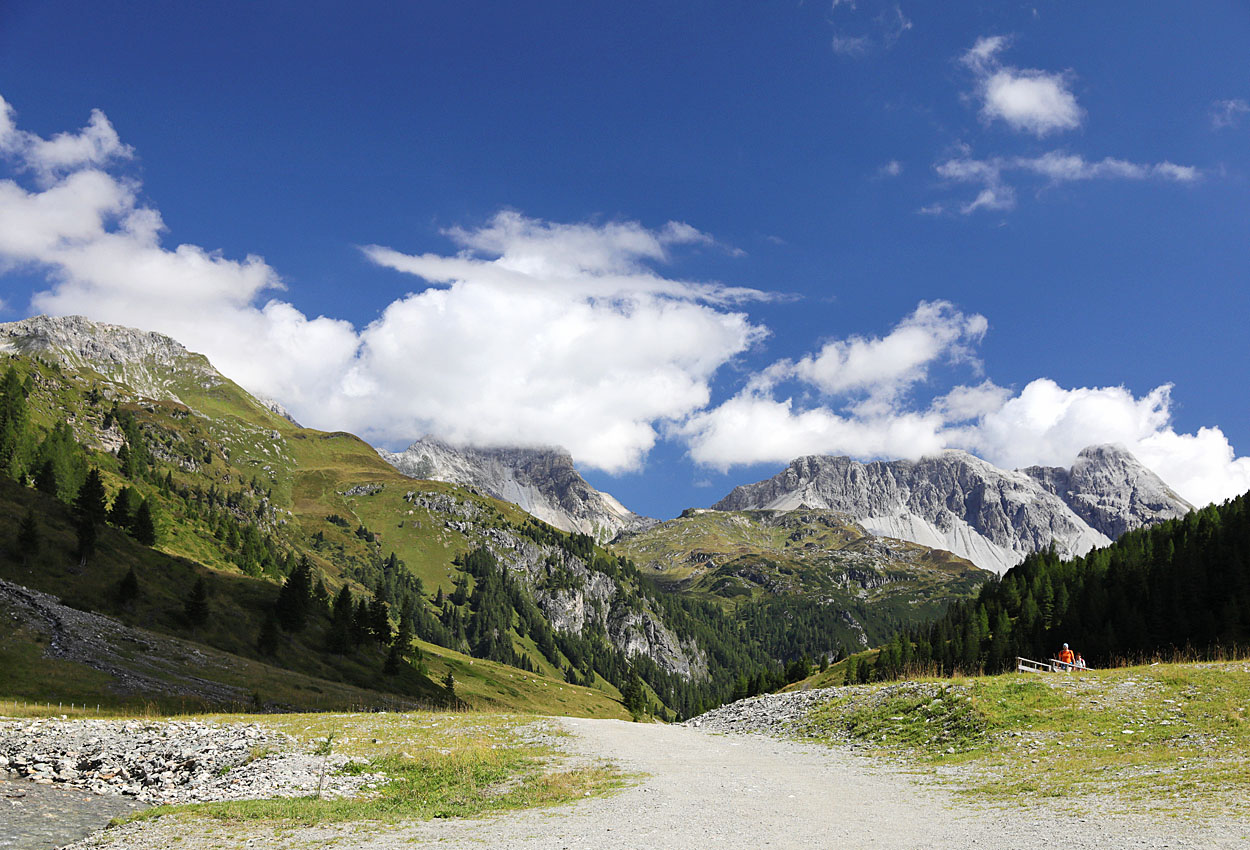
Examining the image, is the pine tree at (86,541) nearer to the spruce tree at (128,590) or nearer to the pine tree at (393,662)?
the spruce tree at (128,590)

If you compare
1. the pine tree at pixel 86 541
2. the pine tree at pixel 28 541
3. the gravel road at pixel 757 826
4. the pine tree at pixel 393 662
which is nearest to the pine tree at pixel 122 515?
the pine tree at pixel 86 541

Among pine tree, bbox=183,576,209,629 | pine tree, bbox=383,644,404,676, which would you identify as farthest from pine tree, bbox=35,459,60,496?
pine tree, bbox=383,644,404,676

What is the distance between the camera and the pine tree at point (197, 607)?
101938 mm

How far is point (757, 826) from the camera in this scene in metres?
17.9

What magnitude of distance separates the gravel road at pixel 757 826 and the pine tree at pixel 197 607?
96.0 metres

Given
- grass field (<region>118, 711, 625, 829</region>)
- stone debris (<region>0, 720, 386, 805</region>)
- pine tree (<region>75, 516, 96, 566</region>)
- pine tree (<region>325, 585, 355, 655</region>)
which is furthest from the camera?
pine tree (<region>325, 585, 355, 655</region>)

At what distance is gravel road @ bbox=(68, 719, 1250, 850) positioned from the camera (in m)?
15.0

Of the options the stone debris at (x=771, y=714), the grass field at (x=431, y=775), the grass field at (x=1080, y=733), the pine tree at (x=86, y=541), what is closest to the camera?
the grass field at (x=1080, y=733)

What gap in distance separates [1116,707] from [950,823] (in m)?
17.1

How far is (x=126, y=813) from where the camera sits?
25141mm

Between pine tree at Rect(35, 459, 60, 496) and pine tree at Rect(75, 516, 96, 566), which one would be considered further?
pine tree at Rect(35, 459, 60, 496)

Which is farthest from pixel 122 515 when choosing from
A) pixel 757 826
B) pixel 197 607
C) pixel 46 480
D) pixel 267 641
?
pixel 757 826

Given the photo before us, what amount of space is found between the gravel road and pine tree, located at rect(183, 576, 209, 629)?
95965 millimetres

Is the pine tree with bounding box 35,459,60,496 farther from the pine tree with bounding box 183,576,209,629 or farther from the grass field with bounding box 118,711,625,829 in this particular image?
the grass field with bounding box 118,711,625,829
